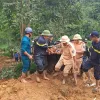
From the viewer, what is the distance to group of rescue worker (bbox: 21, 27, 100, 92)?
23.9 feet

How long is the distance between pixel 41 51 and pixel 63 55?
0.69m

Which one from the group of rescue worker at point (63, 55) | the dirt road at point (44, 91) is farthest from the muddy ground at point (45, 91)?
the group of rescue worker at point (63, 55)

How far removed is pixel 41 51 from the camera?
25.7ft

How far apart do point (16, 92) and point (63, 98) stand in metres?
1.32

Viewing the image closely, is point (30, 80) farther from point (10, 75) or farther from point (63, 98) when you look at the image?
point (10, 75)

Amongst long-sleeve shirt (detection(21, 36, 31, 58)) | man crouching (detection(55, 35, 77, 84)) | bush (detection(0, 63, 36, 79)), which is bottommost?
bush (detection(0, 63, 36, 79))

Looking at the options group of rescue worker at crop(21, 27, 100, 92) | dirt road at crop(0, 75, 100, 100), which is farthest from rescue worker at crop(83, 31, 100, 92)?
dirt road at crop(0, 75, 100, 100)

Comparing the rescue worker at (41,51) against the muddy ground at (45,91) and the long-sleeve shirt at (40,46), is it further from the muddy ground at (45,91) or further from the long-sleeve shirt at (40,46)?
the muddy ground at (45,91)

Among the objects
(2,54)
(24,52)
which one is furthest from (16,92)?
(2,54)

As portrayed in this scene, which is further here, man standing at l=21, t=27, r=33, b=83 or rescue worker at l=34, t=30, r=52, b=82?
rescue worker at l=34, t=30, r=52, b=82

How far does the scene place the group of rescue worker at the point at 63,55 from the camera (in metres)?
7.30

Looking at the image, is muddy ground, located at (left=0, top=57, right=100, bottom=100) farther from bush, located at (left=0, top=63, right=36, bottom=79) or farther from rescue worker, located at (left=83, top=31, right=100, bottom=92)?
bush, located at (left=0, top=63, right=36, bottom=79)

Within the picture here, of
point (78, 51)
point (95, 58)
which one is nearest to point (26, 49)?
point (78, 51)

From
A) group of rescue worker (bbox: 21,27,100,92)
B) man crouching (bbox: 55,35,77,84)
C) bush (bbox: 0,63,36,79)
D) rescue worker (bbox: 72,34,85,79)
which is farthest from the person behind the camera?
bush (bbox: 0,63,36,79)
